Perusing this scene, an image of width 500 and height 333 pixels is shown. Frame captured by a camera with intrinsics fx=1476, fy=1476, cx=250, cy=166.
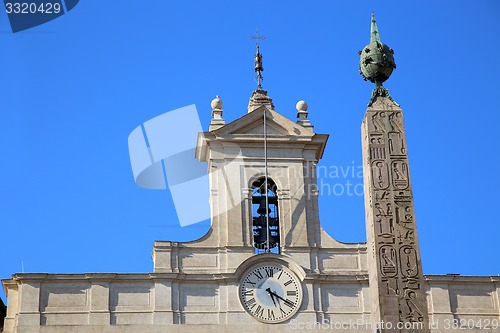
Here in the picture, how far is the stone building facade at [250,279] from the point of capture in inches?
1437

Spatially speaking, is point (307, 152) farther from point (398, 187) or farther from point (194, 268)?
point (398, 187)

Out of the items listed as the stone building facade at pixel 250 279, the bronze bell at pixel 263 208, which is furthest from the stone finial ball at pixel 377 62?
the bronze bell at pixel 263 208

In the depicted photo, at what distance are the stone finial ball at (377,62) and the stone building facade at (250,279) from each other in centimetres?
1576

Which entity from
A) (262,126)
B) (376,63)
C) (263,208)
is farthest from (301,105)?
(376,63)

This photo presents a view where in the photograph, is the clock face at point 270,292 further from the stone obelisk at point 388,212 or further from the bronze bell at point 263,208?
the stone obelisk at point 388,212

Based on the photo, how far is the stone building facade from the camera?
36500mm

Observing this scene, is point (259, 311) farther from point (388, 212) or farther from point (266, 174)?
point (388, 212)

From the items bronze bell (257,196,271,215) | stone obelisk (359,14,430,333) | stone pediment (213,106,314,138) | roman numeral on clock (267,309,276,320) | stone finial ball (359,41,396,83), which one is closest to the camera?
stone obelisk (359,14,430,333)

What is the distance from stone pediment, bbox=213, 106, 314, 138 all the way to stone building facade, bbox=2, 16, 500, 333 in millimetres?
26

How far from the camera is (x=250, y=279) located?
1458 inches

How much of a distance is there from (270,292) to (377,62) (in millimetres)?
16785

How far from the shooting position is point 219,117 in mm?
38531

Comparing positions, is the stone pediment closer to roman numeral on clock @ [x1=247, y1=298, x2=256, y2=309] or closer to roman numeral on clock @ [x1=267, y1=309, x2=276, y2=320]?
roman numeral on clock @ [x1=247, y1=298, x2=256, y2=309]

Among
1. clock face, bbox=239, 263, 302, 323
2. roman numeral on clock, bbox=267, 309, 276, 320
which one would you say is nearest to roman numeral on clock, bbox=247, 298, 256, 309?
clock face, bbox=239, 263, 302, 323
